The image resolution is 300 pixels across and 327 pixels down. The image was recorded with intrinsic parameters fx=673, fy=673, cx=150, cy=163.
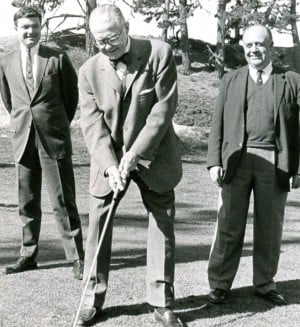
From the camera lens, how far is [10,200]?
9.20 metres

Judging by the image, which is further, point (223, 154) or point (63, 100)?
point (63, 100)

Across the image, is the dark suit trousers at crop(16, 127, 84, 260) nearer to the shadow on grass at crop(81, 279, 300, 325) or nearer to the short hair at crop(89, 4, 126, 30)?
the shadow on grass at crop(81, 279, 300, 325)

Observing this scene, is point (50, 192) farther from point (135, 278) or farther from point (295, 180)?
point (295, 180)

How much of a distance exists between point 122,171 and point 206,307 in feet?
4.14

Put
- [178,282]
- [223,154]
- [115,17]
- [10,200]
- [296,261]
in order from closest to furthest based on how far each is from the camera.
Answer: [115,17]
[223,154]
[178,282]
[296,261]
[10,200]

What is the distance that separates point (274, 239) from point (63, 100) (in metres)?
2.01

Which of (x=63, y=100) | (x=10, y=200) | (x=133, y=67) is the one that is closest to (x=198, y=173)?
(x=10, y=200)

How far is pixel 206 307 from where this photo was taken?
183 inches

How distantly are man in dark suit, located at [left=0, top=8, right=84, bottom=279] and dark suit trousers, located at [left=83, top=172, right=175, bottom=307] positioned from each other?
93 centimetres

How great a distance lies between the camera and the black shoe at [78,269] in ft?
17.1

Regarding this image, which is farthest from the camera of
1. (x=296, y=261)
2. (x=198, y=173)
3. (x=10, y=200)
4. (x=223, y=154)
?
(x=198, y=173)

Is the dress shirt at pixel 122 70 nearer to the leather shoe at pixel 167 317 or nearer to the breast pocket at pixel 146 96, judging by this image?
the breast pocket at pixel 146 96

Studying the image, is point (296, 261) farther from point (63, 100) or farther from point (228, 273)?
point (63, 100)

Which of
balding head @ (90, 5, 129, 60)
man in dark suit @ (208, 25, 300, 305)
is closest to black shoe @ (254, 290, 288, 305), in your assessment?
man in dark suit @ (208, 25, 300, 305)
